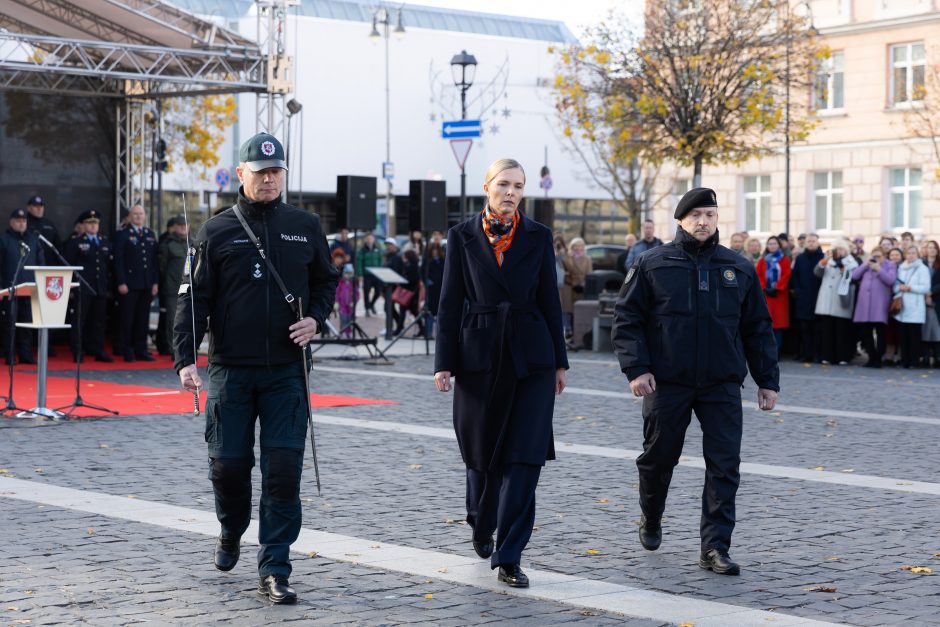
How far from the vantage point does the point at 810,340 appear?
71.1 ft

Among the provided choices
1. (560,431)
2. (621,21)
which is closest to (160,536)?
(560,431)

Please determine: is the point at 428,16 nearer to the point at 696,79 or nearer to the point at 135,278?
the point at 696,79

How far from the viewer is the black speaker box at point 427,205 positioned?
936 inches

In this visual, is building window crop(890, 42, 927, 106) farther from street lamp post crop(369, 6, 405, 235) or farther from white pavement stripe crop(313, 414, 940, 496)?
white pavement stripe crop(313, 414, 940, 496)

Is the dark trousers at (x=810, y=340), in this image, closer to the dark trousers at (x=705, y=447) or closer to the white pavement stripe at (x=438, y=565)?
the white pavement stripe at (x=438, y=565)

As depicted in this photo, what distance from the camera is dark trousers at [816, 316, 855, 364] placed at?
21219 mm

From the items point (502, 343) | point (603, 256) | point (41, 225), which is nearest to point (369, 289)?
point (603, 256)

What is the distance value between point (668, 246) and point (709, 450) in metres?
1.01

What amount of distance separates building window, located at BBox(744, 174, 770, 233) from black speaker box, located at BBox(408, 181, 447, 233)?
18738 mm

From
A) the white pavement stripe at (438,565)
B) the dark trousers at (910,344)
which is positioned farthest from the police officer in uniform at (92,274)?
the white pavement stripe at (438,565)

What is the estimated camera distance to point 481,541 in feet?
23.2

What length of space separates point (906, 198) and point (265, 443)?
109 feet

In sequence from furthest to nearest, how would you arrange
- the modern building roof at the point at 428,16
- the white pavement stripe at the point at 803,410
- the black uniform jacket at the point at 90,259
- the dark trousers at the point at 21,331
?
the modern building roof at the point at 428,16 → the black uniform jacket at the point at 90,259 → the dark trousers at the point at 21,331 → the white pavement stripe at the point at 803,410

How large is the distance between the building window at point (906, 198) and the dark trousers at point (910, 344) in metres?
17.3
